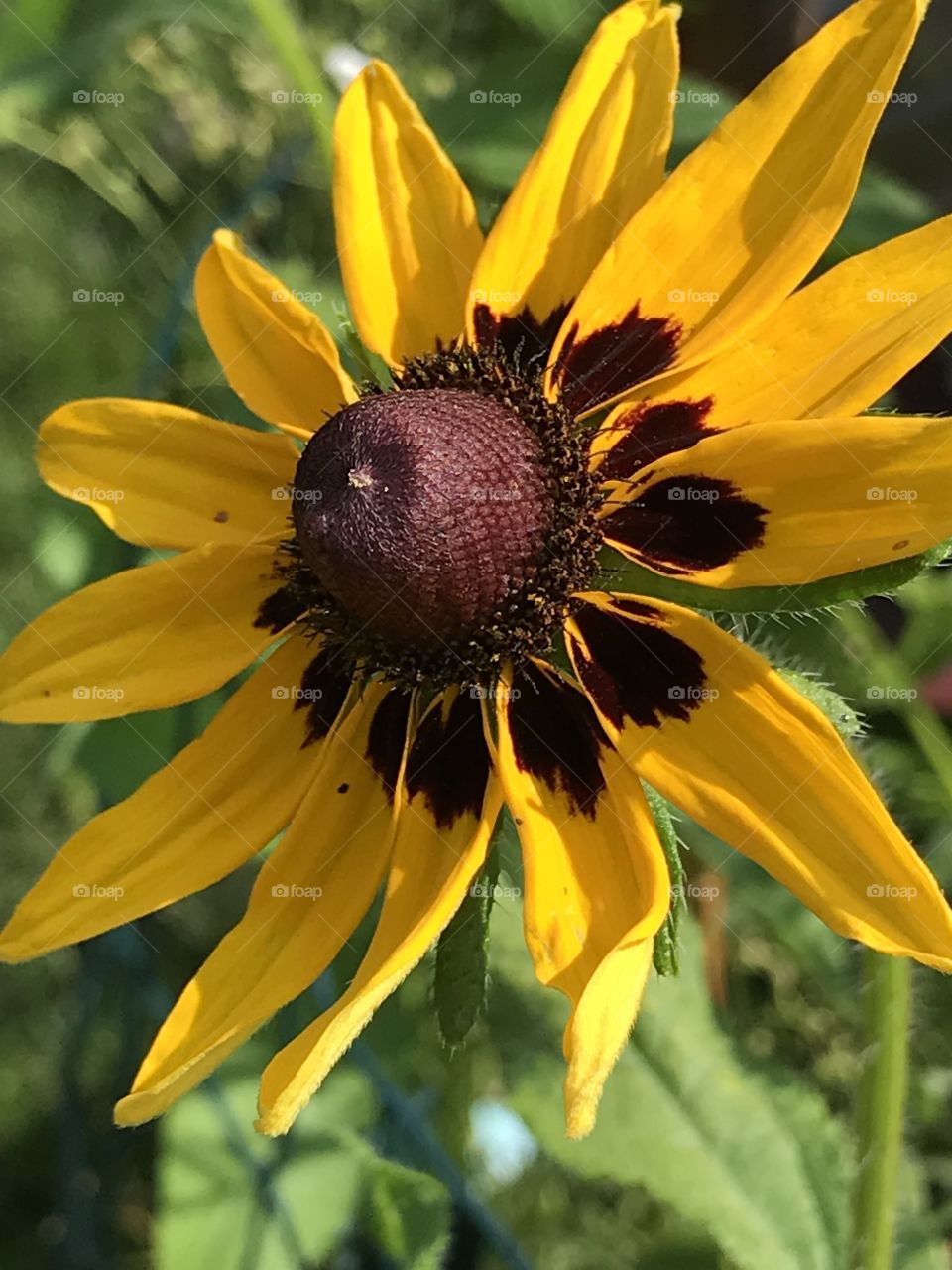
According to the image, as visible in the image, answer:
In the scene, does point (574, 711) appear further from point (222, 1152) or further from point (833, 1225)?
point (222, 1152)

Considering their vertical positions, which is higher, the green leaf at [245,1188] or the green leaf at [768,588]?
the green leaf at [768,588]
